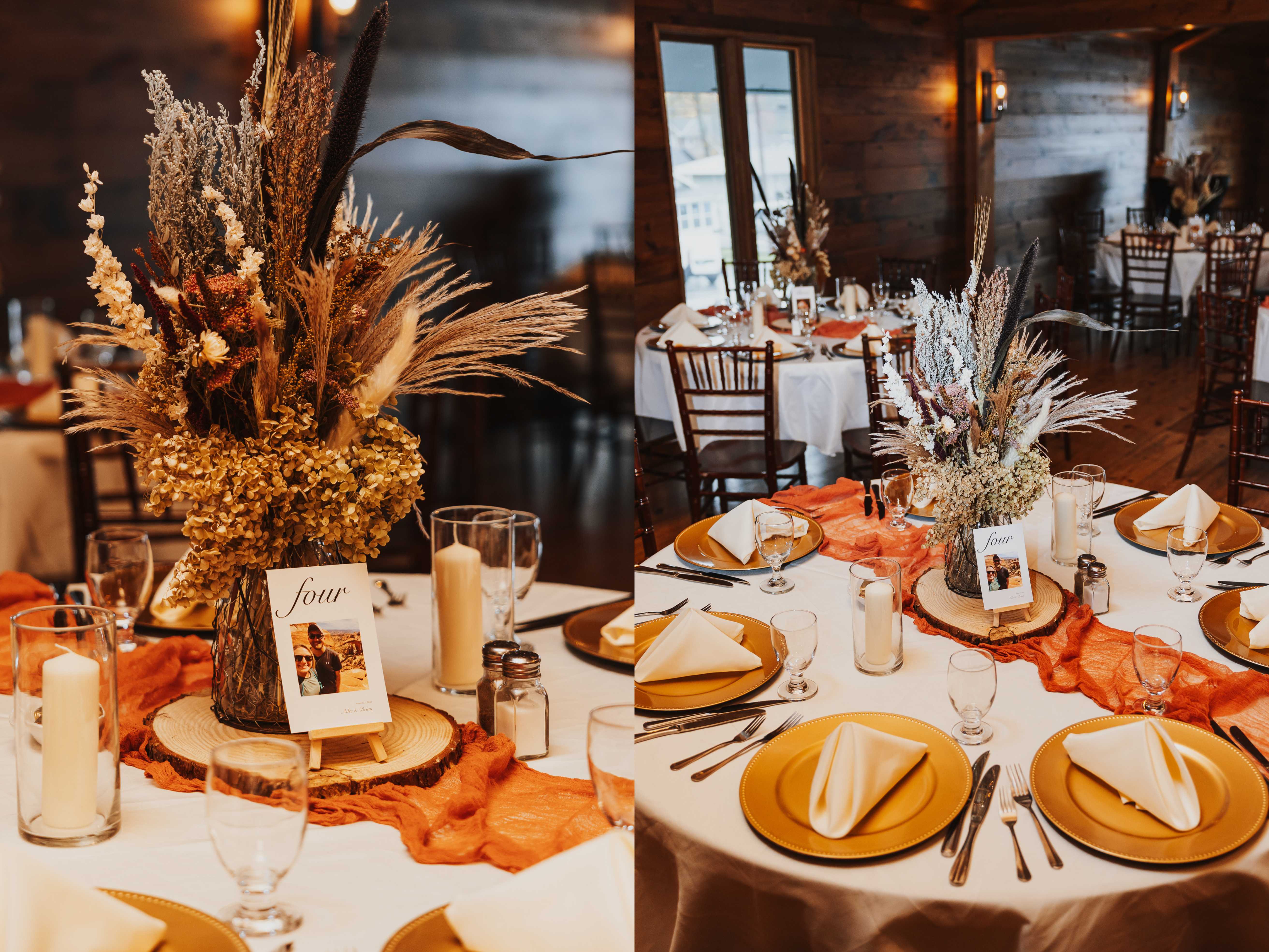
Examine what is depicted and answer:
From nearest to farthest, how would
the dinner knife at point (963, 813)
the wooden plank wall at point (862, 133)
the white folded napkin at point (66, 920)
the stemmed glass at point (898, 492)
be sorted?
the white folded napkin at point (66, 920) → the dinner knife at point (963, 813) → the stemmed glass at point (898, 492) → the wooden plank wall at point (862, 133)

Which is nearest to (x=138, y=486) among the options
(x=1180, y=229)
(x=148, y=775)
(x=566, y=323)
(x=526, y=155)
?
(x=148, y=775)

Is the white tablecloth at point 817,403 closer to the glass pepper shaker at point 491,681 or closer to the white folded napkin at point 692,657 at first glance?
the white folded napkin at point 692,657

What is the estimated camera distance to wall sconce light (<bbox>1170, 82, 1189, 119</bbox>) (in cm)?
1096

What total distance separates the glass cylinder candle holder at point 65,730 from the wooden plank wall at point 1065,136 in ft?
28.0

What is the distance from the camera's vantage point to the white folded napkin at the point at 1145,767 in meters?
1.04

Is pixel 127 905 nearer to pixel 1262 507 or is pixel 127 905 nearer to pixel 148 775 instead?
pixel 148 775

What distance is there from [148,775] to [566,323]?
64 centimetres

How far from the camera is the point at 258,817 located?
0.79m

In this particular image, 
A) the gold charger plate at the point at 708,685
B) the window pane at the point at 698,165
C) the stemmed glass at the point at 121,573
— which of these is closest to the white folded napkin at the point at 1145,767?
the gold charger plate at the point at 708,685

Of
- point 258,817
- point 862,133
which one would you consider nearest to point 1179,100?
point 862,133

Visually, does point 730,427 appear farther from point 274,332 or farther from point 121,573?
point 274,332

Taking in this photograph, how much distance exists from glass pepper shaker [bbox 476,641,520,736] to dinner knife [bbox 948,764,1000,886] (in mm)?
492

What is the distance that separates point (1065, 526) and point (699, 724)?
805 mm

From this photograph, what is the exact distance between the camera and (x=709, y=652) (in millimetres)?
1372
